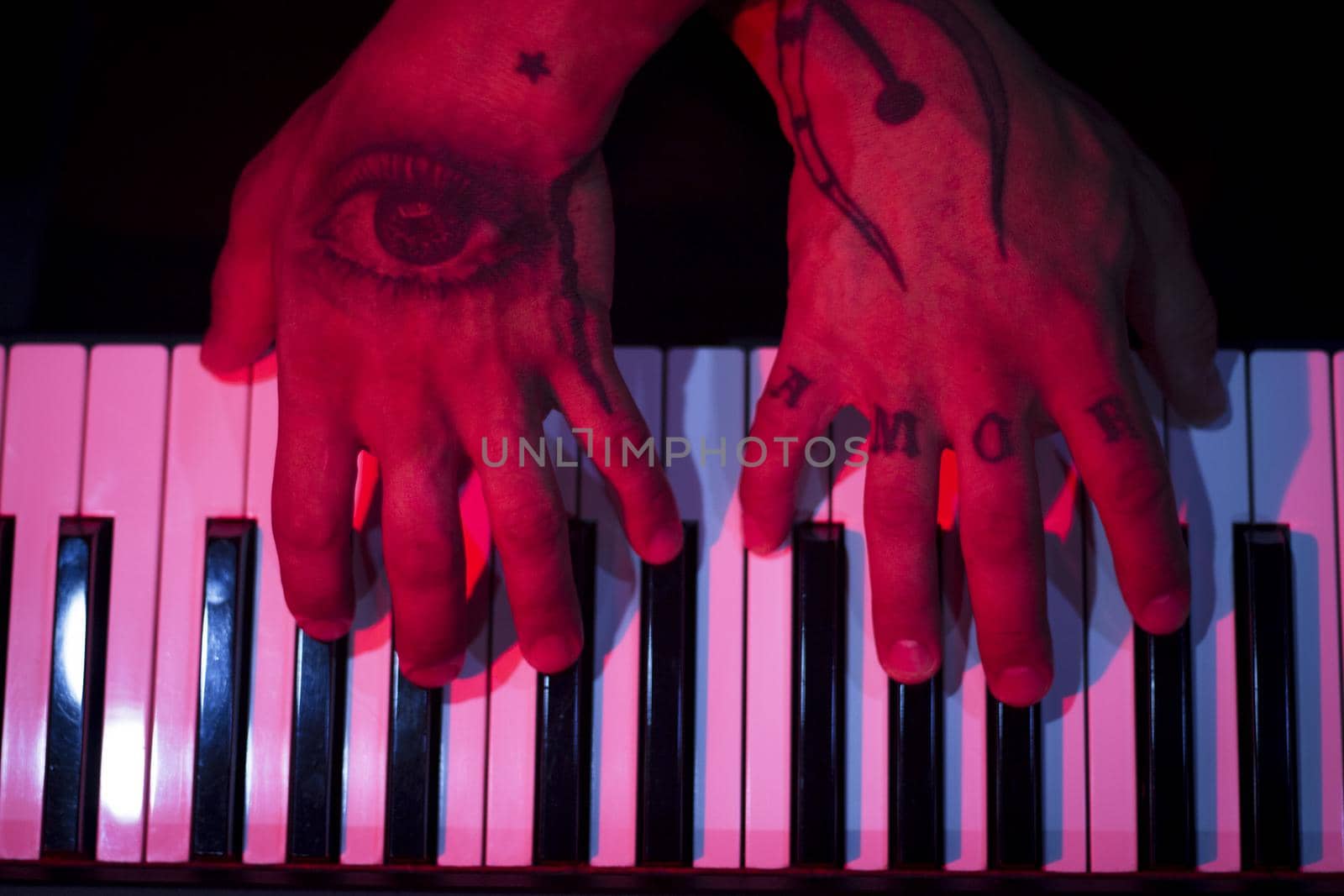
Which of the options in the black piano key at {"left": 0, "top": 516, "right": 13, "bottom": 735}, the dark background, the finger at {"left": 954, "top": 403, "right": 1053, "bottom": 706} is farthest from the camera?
the dark background

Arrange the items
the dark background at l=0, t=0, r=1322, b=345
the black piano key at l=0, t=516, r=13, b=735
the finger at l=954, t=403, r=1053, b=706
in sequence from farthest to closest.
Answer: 1. the dark background at l=0, t=0, r=1322, b=345
2. the black piano key at l=0, t=516, r=13, b=735
3. the finger at l=954, t=403, r=1053, b=706

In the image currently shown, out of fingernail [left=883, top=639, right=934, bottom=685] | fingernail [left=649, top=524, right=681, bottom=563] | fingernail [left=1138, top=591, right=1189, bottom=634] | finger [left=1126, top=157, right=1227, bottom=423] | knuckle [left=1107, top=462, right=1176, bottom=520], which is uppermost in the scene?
finger [left=1126, top=157, right=1227, bottom=423]

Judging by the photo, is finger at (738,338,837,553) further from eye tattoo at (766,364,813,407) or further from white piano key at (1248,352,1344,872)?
white piano key at (1248,352,1344,872)

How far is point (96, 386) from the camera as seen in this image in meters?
1.12

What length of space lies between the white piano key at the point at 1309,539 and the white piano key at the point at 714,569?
586mm

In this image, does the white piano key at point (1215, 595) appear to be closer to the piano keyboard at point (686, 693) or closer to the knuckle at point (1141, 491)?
the piano keyboard at point (686, 693)

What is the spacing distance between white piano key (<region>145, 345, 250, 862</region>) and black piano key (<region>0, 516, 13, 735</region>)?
0.17 meters

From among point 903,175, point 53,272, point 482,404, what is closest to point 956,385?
point 903,175

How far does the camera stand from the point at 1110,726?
3.48 ft

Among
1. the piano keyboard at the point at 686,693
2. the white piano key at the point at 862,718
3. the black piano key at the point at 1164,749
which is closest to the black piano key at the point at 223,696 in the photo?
the piano keyboard at the point at 686,693

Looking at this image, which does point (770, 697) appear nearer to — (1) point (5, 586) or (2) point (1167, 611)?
(2) point (1167, 611)

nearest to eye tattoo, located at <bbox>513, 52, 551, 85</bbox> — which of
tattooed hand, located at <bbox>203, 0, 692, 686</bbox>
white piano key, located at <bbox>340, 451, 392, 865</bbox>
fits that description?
tattooed hand, located at <bbox>203, 0, 692, 686</bbox>

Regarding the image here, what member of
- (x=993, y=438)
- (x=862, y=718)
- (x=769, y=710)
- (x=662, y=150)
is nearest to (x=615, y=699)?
(x=769, y=710)

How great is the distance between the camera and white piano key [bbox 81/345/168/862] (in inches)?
42.3
